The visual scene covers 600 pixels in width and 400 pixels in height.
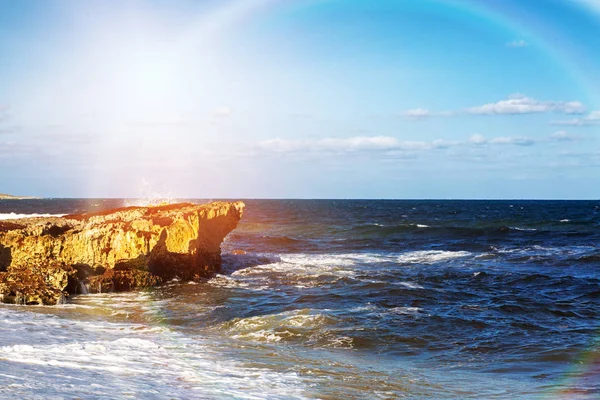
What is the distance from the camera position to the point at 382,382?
38.8 ft

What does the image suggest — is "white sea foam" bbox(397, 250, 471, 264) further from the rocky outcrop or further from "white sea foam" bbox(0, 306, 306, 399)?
"white sea foam" bbox(0, 306, 306, 399)

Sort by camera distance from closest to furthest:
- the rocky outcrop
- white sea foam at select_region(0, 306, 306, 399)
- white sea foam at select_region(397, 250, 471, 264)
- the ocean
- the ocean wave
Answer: white sea foam at select_region(0, 306, 306, 399) → the ocean → the ocean wave → the rocky outcrop → white sea foam at select_region(397, 250, 471, 264)

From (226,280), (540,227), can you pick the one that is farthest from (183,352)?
(540,227)

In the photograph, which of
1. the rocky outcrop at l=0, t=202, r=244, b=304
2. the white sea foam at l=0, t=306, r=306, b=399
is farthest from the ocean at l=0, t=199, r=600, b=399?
the rocky outcrop at l=0, t=202, r=244, b=304

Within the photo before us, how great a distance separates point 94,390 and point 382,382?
5.48 m

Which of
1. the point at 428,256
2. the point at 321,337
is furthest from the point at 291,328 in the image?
the point at 428,256

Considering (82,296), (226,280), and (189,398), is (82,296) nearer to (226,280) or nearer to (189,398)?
(226,280)

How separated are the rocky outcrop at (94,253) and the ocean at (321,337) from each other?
914mm

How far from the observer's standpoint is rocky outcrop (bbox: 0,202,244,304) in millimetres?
19984

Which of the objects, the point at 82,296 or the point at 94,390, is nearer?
the point at 94,390

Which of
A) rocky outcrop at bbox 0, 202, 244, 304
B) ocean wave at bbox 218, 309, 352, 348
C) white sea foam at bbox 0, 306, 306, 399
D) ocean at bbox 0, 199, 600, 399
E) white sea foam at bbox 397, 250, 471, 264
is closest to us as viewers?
white sea foam at bbox 0, 306, 306, 399

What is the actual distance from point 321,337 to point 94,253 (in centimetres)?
1030

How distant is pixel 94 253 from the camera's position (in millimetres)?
22312

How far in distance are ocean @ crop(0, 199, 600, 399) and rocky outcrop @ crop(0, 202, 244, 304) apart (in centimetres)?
91
